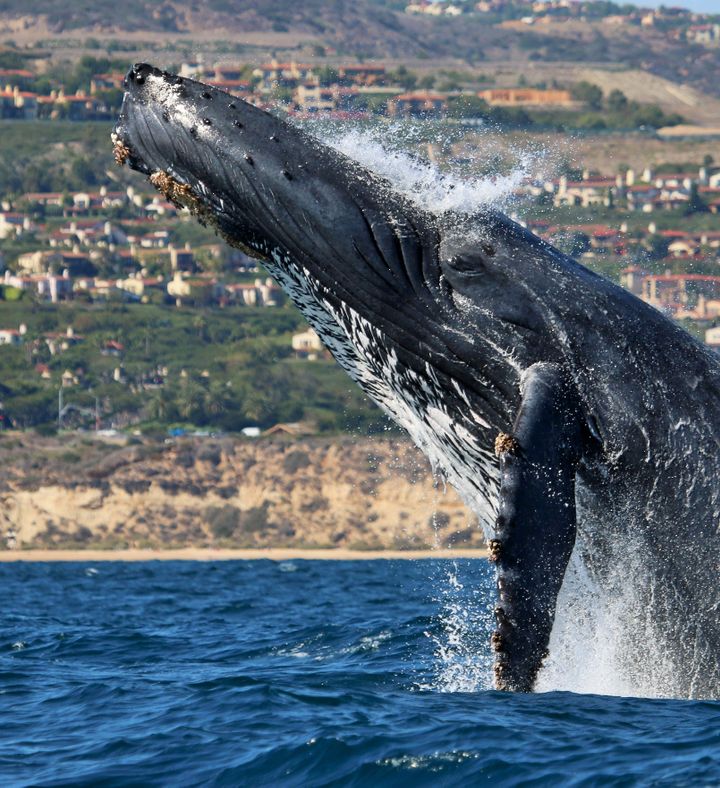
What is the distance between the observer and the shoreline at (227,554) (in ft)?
266

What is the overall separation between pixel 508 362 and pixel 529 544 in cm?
116

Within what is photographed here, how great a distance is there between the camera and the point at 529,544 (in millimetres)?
7324

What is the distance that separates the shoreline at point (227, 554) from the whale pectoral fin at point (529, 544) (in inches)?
2848

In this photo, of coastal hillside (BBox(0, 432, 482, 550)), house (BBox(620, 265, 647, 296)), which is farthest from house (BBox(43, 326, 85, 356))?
house (BBox(620, 265, 647, 296))

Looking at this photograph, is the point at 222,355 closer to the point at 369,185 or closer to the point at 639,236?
the point at 639,236

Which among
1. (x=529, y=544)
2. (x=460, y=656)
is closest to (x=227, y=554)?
(x=460, y=656)

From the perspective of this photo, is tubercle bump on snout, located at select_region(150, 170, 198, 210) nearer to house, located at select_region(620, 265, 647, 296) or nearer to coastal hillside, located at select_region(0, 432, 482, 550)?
coastal hillside, located at select_region(0, 432, 482, 550)

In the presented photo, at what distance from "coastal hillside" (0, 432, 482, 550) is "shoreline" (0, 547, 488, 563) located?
41.8 inches

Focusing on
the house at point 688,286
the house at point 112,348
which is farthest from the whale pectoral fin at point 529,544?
the house at point 112,348

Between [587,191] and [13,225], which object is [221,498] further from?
[587,191]

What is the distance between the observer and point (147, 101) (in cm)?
886

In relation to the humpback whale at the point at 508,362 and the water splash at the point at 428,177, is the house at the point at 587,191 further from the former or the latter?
the humpback whale at the point at 508,362

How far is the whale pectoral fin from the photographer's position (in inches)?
287

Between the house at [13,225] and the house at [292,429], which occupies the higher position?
the house at [13,225]
